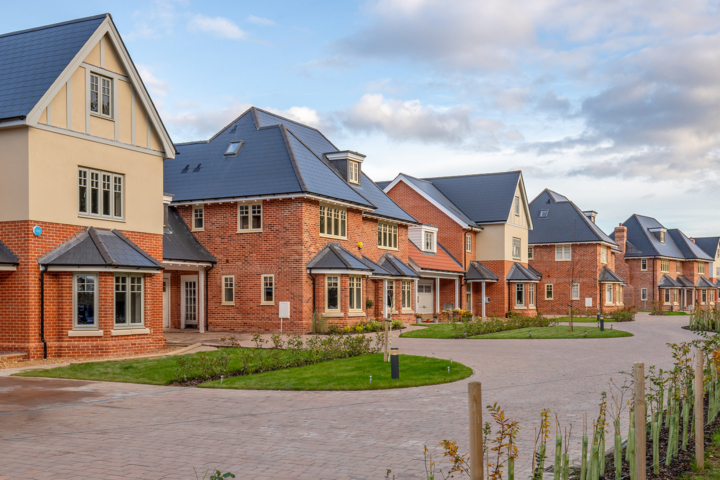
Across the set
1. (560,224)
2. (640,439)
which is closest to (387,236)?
(560,224)

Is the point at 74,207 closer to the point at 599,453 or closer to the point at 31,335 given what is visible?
the point at 31,335

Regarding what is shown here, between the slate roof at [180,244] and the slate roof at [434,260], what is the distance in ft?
44.3

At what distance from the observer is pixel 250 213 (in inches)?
1195

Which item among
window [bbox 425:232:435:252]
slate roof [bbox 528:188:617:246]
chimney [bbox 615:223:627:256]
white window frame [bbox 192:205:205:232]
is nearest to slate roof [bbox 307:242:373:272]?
white window frame [bbox 192:205:205:232]

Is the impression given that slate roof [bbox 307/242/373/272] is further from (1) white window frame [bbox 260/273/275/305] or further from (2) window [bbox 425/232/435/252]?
(2) window [bbox 425/232/435/252]

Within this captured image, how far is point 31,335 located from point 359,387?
10300 mm

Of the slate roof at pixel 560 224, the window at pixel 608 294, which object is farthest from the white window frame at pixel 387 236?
the window at pixel 608 294

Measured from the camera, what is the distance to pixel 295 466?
24.5ft

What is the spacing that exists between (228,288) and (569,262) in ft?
112

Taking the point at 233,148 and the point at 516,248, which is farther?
the point at 516,248

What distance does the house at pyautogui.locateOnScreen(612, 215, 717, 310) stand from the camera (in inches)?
2761

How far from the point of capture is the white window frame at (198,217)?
3148 centimetres

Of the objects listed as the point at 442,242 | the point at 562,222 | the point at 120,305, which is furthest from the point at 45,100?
the point at 562,222

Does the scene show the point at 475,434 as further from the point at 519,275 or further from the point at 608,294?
the point at 608,294
